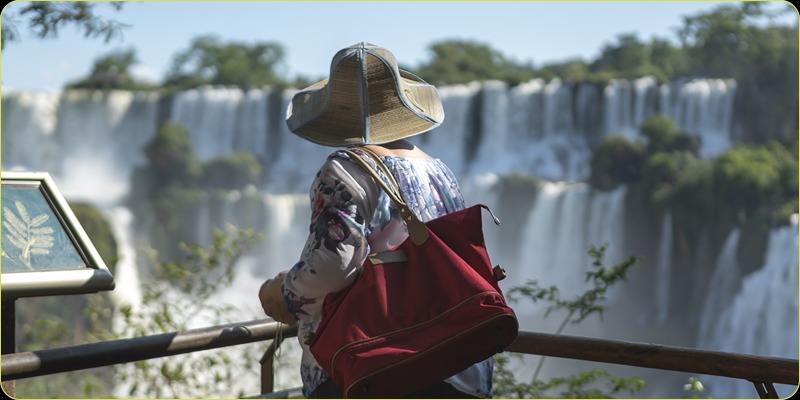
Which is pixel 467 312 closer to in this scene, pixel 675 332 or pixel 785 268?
pixel 785 268

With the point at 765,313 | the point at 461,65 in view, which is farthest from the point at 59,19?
the point at 461,65

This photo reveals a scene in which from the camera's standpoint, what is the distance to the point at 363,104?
197cm

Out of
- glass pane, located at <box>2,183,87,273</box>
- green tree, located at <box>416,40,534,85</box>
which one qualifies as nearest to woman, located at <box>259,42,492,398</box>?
glass pane, located at <box>2,183,87,273</box>

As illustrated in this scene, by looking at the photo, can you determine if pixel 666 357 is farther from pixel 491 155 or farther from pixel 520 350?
pixel 491 155

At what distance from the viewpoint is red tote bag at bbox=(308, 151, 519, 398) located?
173 cm

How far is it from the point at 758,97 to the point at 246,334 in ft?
59.8

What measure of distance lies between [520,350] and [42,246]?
3.67 ft

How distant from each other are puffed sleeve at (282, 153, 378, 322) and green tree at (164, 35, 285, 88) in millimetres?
27581

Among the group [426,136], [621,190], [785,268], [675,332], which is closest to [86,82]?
[426,136]

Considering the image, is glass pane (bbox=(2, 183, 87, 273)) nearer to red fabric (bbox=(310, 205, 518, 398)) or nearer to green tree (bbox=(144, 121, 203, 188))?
red fabric (bbox=(310, 205, 518, 398))

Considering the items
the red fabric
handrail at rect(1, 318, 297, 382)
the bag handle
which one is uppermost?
the bag handle

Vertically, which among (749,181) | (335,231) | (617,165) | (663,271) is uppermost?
(335,231)

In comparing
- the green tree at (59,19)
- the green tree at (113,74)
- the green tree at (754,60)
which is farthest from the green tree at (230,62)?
the green tree at (59,19)

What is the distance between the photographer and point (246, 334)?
2500 mm
